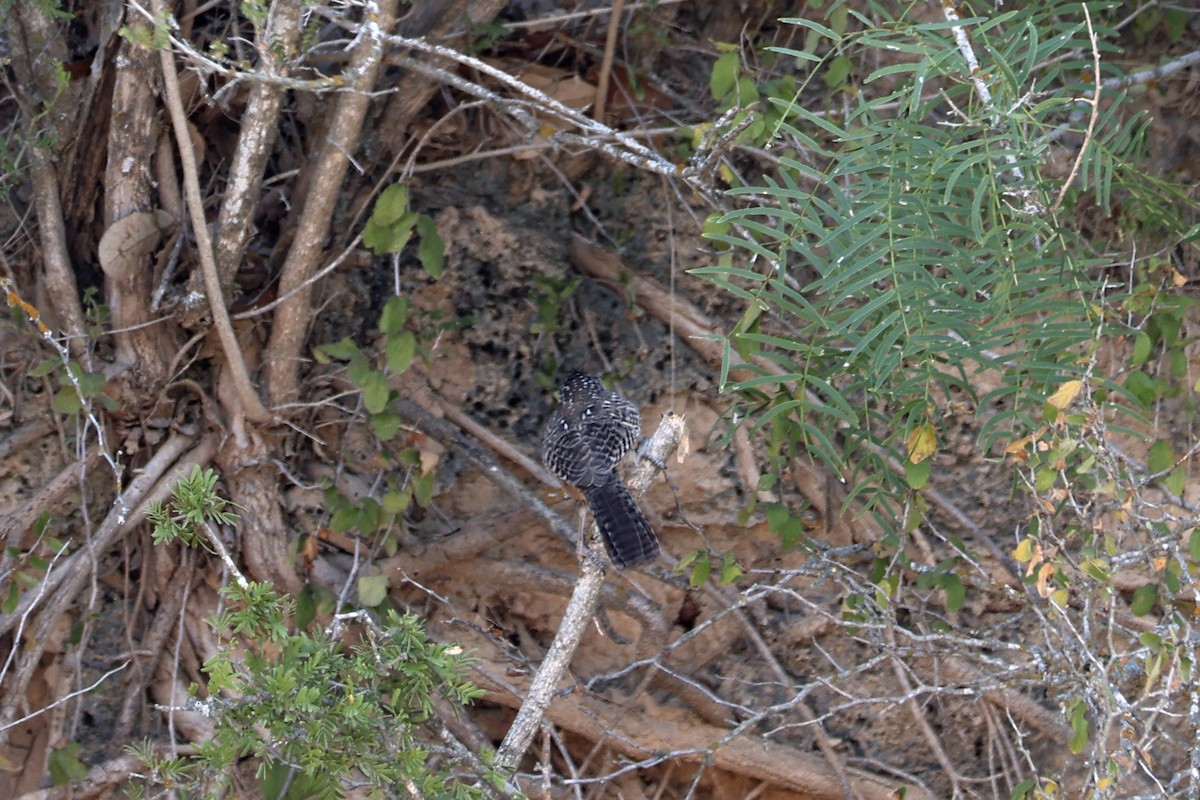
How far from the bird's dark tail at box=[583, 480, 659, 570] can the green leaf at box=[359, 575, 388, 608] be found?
683 mm

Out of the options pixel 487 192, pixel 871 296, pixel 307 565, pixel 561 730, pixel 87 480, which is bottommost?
pixel 561 730

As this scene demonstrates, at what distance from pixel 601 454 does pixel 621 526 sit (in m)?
0.48

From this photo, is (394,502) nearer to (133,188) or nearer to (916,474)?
(133,188)

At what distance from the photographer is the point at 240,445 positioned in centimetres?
385

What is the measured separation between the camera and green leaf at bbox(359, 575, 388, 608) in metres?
3.66

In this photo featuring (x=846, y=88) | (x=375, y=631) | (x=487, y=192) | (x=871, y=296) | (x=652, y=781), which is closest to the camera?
(x=375, y=631)

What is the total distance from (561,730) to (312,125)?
212 cm

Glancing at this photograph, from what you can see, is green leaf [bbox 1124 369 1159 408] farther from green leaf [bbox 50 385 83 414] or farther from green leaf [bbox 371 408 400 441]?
green leaf [bbox 50 385 83 414]

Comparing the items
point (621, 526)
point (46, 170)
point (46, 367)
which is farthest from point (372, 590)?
point (46, 170)

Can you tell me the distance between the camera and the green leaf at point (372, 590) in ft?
12.0

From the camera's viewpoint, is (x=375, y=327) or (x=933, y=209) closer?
(x=933, y=209)

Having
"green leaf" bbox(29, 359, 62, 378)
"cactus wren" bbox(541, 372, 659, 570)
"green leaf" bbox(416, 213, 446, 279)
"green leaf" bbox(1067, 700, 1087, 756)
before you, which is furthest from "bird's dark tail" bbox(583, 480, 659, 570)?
"green leaf" bbox(29, 359, 62, 378)

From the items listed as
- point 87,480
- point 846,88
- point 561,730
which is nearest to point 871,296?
point 846,88

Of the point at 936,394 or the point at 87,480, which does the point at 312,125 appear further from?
the point at 936,394
